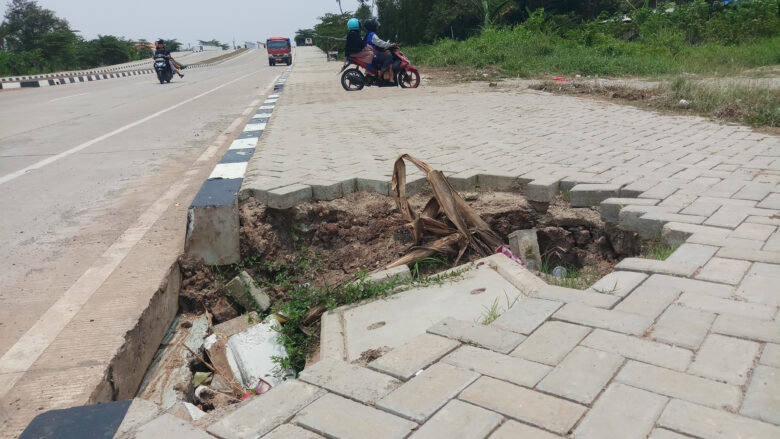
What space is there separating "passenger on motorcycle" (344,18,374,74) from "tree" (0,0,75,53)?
3738 cm

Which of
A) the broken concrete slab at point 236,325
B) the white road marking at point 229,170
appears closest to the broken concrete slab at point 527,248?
the broken concrete slab at point 236,325

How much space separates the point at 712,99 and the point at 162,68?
19.0 metres

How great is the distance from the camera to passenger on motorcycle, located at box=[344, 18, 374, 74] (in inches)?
494

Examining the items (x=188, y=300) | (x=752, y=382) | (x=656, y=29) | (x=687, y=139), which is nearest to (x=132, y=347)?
(x=188, y=300)

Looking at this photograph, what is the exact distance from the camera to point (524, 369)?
184 centimetres

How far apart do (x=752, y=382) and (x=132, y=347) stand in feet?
8.11

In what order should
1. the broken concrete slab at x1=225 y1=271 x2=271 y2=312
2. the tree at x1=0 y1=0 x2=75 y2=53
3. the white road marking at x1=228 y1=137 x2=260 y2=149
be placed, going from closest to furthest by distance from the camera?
the broken concrete slab at x1=225 y1=271 x2=271 y2=312, the white road marking at x1=228 y1=137 x2=260 y2=149, the tree at x1=0 y1=0 x2=75 y2=53

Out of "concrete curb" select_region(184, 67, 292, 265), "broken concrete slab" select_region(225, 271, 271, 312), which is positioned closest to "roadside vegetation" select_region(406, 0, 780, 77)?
"concrete curb" select_region(184, 67, 292, 265)

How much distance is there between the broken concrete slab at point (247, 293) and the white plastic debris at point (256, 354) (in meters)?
0.32

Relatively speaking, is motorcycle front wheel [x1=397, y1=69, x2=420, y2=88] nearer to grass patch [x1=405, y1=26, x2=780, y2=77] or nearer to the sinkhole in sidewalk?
grass patch [x1=405, y1=26, x2=780, y2=77]

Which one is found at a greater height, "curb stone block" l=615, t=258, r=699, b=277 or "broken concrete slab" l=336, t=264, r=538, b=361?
"curb stone block" l=615, t=258, r=699, b=277

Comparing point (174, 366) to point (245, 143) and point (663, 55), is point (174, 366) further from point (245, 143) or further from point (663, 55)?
point (663, 55)

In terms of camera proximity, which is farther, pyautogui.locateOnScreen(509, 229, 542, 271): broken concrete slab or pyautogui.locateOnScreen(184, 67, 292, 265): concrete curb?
pyautogui.locateOnScreen(184, 67, 292, 265): concrete curb

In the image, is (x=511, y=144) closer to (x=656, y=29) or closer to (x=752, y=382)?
(x=752, y=382)
